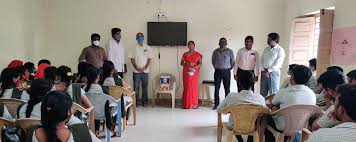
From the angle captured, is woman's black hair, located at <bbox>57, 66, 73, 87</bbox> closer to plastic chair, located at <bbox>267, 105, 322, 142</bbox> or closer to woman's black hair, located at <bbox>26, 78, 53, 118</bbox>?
woman's black hair, located at <bbox>26, 78, 53, 118</bbox>

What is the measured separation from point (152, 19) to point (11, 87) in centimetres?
460

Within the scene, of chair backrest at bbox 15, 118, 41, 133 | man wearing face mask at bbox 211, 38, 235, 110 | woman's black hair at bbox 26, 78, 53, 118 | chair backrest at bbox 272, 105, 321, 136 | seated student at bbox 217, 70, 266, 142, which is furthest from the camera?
man wearing face mask at bbox 211, 38, 235, 110

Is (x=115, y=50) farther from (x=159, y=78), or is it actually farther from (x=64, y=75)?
(x=64, y=75)

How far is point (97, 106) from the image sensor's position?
12.9 feet

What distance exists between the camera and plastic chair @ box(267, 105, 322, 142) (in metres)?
3.04

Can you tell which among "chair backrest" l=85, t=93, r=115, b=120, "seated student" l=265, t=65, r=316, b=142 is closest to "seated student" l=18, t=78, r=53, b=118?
"chair backrest" l=85, t=93, r=115, b=120

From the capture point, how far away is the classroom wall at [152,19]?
7680 millimetres

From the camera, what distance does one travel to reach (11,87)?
3.55 m

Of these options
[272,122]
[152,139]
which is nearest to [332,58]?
[272,122]

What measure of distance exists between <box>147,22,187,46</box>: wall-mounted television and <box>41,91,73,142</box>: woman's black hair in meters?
5.84

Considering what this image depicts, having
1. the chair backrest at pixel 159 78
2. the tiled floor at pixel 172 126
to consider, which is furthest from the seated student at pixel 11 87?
the chair backrest at pixel 159 78

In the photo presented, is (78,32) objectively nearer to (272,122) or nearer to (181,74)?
(181,74)

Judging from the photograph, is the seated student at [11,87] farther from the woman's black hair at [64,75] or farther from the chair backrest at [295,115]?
the chair backrest at [295,115]

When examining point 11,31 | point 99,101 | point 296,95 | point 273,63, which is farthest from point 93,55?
point 296,95
